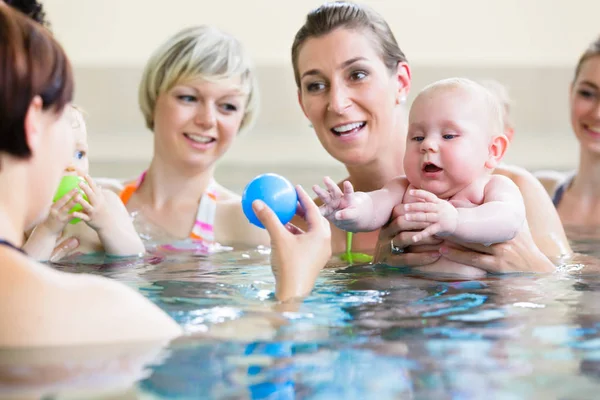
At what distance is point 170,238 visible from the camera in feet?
11.3

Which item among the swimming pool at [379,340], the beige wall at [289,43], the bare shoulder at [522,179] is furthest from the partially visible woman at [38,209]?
the beige wall at [289,43]

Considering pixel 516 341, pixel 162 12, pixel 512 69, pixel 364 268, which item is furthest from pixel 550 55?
pixel 516 341

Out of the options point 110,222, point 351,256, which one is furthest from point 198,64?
point 351,256

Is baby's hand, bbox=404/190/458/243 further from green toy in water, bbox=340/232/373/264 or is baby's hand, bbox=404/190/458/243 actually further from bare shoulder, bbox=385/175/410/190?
green toy in water, bbox=340/232/373/264

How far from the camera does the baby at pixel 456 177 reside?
2.38 meters

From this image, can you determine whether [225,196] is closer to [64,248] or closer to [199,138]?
[199,138]

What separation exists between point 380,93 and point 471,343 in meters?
1.32

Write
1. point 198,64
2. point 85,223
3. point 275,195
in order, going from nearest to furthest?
1. point 275,195
2. point 85,223
3. point 198,64

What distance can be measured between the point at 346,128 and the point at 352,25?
0.35 meters

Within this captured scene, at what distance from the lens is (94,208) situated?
9.66 feet

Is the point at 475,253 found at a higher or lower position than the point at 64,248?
higher

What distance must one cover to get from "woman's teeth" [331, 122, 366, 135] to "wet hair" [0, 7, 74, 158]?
1.43 meters

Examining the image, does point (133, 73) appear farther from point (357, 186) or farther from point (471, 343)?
point (471, 343)

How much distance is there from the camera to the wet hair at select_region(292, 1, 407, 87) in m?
2.92
